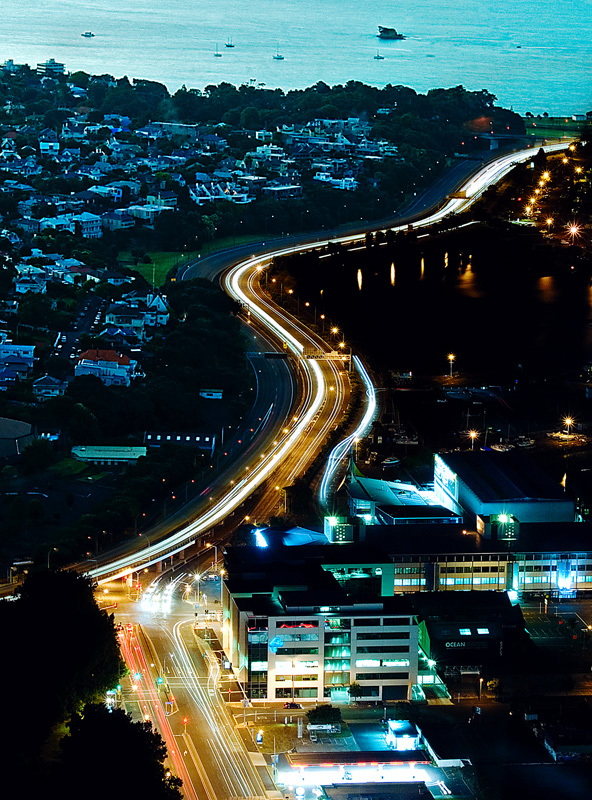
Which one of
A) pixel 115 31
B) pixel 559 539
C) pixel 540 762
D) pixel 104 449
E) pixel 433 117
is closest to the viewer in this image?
pixel 540 762

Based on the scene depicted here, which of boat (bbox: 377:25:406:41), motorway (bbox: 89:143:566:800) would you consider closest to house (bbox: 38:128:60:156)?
motorway (bbox: 89:143:566:800)

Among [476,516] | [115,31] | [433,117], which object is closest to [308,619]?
[476,516]

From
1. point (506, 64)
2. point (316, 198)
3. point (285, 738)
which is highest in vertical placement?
point (506, 64)

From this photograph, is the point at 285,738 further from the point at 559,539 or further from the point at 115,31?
the point at 115,31

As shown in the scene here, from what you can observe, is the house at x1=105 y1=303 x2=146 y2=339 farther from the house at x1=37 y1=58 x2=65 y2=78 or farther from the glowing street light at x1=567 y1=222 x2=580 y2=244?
the house at x1=37 y1=58 x2=65 y2=78

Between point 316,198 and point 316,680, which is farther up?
point 316,198

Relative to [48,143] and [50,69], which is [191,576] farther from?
[50,69]

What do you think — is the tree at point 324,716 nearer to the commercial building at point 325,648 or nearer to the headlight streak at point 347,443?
the commercial building at point 325,648
